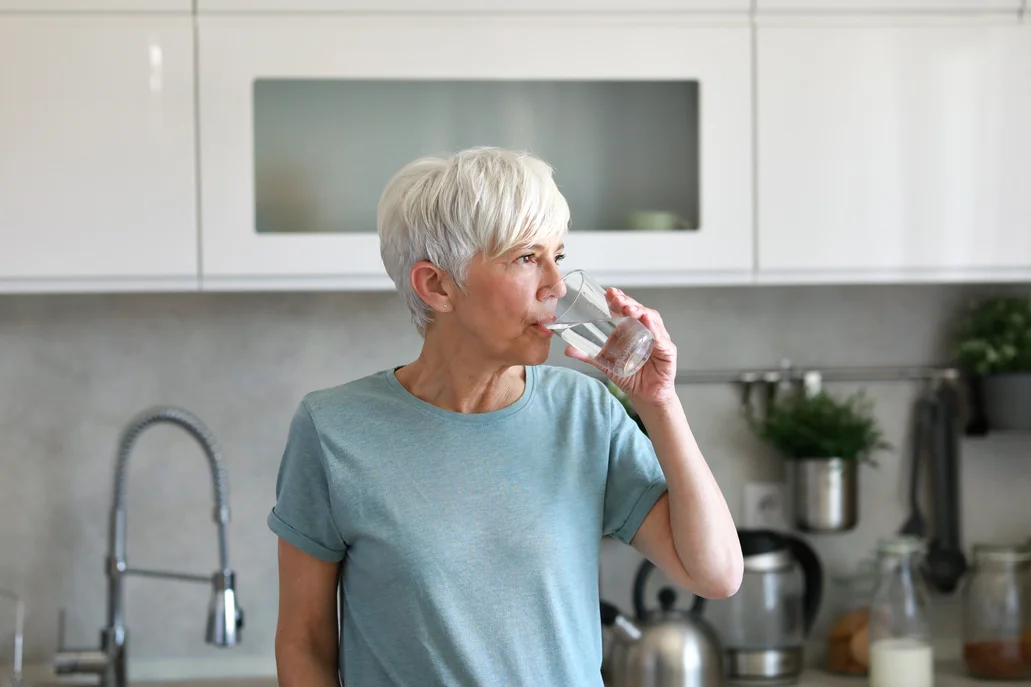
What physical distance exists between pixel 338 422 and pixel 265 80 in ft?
3.10

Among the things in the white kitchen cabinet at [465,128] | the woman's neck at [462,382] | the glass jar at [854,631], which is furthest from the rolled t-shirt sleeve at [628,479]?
the glass jar at [854,631]

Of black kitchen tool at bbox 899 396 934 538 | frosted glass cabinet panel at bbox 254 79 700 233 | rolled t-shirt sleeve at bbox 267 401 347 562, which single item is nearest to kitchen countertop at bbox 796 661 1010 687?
black kitchen tool at bbox 899 396 934 538

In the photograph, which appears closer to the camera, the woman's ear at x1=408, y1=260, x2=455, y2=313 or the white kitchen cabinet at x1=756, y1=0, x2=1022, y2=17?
the woman's ear at x1=408, y1=260, x2=455, y2=313

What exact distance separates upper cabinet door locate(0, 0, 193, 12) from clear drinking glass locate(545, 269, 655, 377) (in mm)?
1128

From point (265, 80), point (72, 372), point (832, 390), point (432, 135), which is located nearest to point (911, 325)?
point (832, 390)

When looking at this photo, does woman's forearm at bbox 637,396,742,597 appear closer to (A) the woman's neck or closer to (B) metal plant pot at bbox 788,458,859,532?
(A) the woman's neck

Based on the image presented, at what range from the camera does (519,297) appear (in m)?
1.13

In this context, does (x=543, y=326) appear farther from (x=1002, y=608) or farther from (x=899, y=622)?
(x=1002, y=608)

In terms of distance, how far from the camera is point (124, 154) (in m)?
1.93

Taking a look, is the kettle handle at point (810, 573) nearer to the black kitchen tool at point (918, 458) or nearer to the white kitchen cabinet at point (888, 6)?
the black kitchen tool at point (918, 458)

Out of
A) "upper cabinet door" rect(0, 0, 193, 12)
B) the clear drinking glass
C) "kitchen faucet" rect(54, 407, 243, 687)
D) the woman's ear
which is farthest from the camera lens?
"kitchen faucet" rect(54, 407, 243, 687)

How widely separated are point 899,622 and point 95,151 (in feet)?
5.46

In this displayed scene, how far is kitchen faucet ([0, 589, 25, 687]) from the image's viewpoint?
7.01 feet

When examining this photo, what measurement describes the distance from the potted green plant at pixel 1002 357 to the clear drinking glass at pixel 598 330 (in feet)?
4.79
